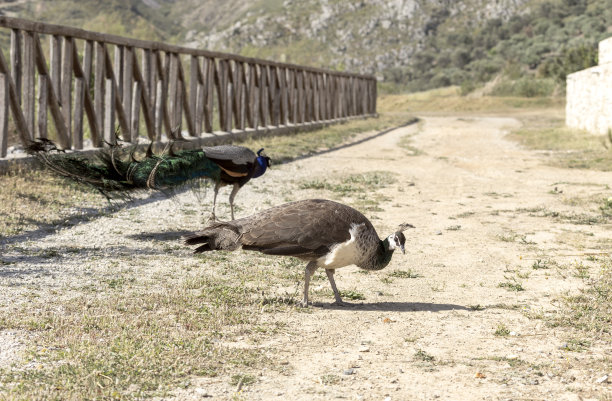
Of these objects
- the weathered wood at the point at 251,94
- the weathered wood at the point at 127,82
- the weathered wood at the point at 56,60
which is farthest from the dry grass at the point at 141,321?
the weathered wood at the point at 251,94

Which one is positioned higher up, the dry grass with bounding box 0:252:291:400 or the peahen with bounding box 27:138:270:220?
the peahen with bounding box 27:138:270:220

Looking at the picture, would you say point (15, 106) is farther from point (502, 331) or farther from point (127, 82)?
point (502, 331)

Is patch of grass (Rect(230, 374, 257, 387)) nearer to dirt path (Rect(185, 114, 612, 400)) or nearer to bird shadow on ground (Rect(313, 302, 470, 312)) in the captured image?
dirt path (Rect(185, 114, 612, 400))

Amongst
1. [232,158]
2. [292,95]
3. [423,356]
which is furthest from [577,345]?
[292,95]

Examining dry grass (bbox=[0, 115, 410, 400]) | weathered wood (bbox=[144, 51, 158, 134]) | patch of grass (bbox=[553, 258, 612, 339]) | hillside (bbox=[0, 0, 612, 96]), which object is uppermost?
hillside (bbox=[0, 0, 612, 96])

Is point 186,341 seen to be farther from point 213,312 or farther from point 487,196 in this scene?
point 487,196

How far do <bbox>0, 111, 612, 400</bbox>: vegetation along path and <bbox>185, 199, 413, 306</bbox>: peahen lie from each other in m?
0.48

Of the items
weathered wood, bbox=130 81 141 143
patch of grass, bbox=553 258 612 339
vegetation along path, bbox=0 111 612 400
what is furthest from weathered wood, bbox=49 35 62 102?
patch of grass, bbox=553 258 612 339

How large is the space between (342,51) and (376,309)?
98.7m

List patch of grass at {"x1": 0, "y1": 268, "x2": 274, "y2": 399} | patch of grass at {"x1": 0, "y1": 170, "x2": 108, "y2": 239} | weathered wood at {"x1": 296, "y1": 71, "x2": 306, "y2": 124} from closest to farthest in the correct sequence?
patch of grass at {"x1": 0, "y1": 268, "x2": 274, "y2": 399}, patch of grass at {"x1": 0, "y1": 170, "x2": 108, "y2": 239}, weathered wood at {"x1": 296, "y1": 71, "x2": 306, "y2": 124}

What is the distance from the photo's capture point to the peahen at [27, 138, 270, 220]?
22.8 feet

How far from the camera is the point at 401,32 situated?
102562 mm

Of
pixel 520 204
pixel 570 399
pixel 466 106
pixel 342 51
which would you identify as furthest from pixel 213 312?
pixel 342 51

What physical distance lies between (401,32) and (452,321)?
10128cm
